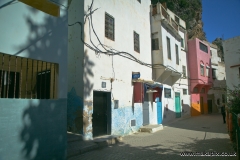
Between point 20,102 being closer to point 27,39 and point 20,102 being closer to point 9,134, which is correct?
point 9,134

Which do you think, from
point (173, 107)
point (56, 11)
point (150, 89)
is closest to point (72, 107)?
point (56, 11)

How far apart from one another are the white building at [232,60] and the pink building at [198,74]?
4.64m

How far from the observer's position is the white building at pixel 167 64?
13.7 metres

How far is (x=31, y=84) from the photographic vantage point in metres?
5.40

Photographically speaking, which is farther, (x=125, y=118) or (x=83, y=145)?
(x=125, y=118)

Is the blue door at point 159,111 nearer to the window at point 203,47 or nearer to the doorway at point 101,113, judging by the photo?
the doorway at point 101,113

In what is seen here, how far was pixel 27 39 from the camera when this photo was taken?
496cm

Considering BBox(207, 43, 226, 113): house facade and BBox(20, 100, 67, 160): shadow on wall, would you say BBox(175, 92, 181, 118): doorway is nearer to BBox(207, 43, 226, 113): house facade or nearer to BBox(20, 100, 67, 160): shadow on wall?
BBox(207, 43, 226, 113): house facade

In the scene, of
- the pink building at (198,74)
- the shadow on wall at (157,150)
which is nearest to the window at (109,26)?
the shadow on wall at (157,150)

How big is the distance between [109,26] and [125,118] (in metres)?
5.15

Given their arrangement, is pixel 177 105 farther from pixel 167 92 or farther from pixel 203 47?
pixel 203 47

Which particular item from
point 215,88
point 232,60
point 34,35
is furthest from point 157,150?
point 215,88

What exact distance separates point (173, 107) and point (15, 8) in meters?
15.5

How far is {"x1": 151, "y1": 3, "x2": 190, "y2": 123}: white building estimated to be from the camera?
13742 mm
